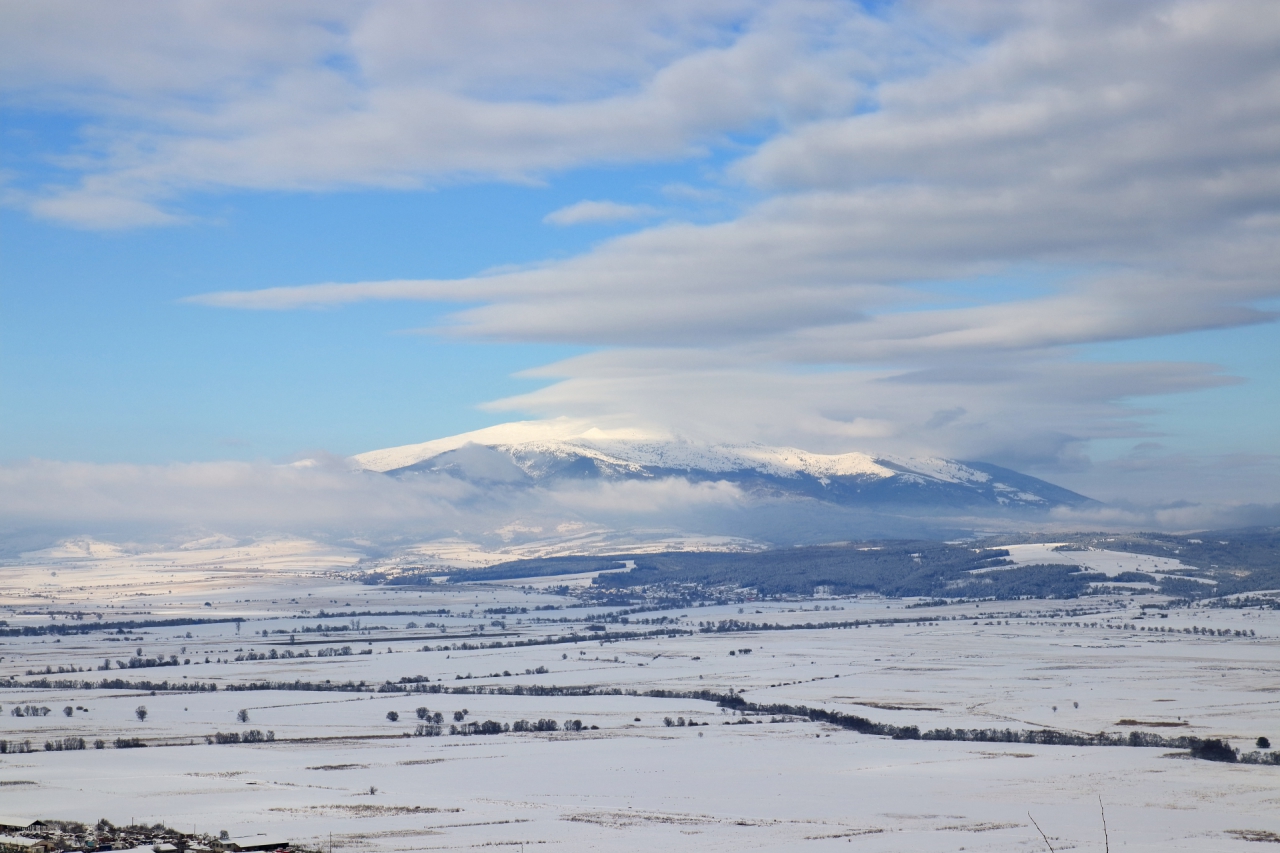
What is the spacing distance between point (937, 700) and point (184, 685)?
2318 inches

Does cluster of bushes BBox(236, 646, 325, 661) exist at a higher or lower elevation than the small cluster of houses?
higher

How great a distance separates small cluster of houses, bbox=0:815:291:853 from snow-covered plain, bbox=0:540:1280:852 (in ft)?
6.34

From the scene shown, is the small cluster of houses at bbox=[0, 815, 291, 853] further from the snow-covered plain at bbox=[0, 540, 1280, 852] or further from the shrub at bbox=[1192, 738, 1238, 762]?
the shrub at bbox=[1192, 738, 1238, 762]

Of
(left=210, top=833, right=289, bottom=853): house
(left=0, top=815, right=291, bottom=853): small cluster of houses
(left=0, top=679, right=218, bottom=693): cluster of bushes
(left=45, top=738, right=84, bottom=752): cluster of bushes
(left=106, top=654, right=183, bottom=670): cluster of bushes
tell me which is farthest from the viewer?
(left=106, top=654, right=183, bottom=670): cluster of bushes

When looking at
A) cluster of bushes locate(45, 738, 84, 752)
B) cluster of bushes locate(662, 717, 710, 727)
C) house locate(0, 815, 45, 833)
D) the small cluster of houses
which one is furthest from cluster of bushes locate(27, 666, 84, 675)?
the small cluster of houses

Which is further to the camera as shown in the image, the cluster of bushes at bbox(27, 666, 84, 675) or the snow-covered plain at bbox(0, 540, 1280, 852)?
the cluster of bushes at bbox(27, 666, 84, 675)

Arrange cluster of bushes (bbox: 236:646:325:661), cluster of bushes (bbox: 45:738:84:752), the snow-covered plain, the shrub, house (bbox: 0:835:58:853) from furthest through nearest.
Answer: cluster of bushes (bbox: 236:646:325:661) < cluster of bushes (bbox: 45:738:84:752) < the shrub < the snow-covered plain < house (bbox: 0:835:58:853)

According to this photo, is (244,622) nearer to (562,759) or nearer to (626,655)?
(626,655)

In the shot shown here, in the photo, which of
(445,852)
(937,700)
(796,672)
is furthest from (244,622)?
(445,852)

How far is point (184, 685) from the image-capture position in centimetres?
10700

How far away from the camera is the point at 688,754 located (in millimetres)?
69000

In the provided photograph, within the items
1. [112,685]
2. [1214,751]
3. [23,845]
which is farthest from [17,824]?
[112,685]

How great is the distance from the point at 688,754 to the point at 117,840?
99.4 feet

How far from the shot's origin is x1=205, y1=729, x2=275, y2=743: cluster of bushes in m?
76.6
